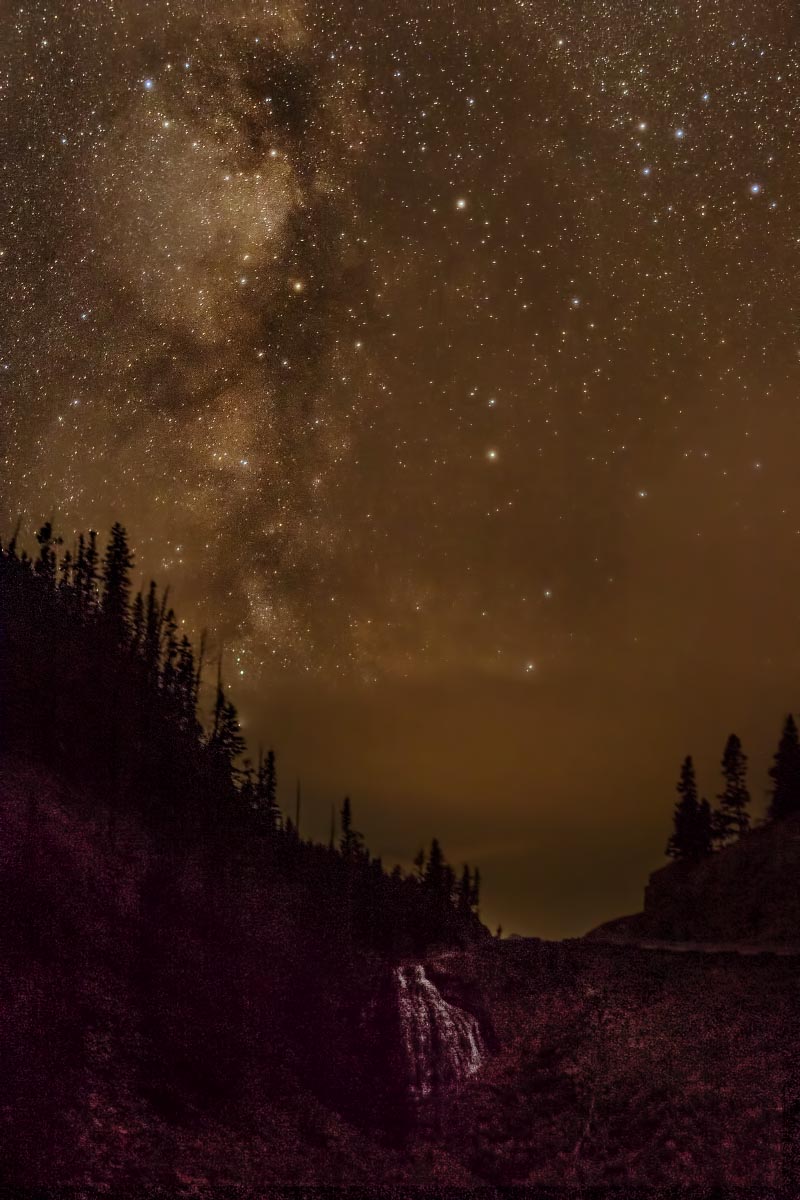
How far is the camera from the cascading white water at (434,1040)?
35.0 meters

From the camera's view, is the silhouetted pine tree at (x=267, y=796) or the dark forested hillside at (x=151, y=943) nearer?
the dark forested hillside at (x=151, y=943)

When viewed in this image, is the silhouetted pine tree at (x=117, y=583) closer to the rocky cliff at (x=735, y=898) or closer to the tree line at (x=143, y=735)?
the tree line at (x=143, y=735)

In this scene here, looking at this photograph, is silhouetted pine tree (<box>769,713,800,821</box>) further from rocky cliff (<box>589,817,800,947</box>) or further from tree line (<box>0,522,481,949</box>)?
tree line (<box>0,522,481,949</box>)

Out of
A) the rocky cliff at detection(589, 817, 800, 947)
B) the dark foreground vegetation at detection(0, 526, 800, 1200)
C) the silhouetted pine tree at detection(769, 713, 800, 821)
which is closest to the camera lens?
the dark foreground vegetation at detection(0, 526, 800, 1200)

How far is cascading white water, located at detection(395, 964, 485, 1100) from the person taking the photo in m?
35.0

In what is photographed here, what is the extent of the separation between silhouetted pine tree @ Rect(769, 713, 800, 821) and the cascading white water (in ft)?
149

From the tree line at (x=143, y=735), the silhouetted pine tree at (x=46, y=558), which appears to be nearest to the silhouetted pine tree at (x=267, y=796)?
the tree line at (x=143, y=735)

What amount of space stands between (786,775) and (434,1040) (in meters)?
51.1

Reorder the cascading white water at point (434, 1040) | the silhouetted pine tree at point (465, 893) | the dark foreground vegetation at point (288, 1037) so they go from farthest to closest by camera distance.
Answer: the silhouetted pine tree at point (465, 893) < the cascading white water at point (434, 1040) < the dark foreground vegetation at point (288, 1037)

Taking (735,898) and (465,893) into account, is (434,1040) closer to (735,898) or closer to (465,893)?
(735,898)

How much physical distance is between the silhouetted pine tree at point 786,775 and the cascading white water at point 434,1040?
45.4 m

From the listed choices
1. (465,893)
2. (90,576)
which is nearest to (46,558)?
(90,576)

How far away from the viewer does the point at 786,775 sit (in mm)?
75812

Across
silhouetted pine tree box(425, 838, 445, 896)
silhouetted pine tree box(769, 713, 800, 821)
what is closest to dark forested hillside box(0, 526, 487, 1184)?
silhouetted pine tree box(425, 838, 445, 896)
